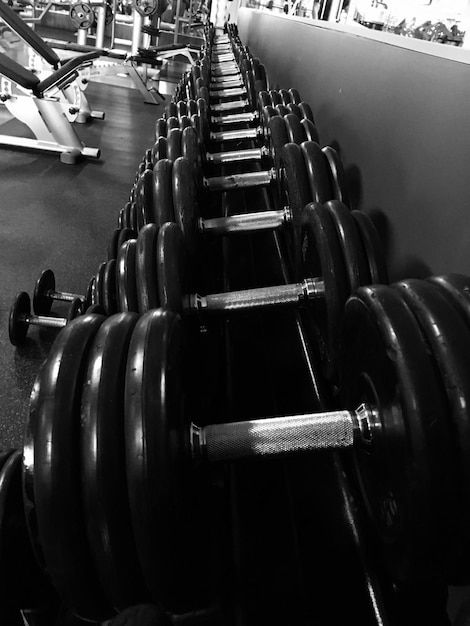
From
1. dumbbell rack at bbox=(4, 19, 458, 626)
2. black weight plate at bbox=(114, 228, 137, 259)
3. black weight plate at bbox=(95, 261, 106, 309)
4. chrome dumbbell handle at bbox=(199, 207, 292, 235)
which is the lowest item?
dumbbell rack at bbox=(4, 19, 458, 626)

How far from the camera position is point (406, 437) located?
0.41 meters

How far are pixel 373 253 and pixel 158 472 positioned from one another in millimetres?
449

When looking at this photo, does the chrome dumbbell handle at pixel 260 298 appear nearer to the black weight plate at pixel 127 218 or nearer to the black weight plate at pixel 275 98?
the black weight plate at pixel 127 218

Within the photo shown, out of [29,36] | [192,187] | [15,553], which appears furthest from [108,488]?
[29,36]

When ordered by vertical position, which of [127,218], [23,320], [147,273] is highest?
[147,273]

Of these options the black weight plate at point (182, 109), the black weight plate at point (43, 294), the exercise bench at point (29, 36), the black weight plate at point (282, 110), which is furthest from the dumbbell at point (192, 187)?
the exercise bench at point (29, 36)

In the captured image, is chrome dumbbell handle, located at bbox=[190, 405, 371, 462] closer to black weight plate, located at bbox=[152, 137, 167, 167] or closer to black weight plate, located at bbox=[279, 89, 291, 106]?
black weight plate, located at bbox=[152, 137, 167, 167]

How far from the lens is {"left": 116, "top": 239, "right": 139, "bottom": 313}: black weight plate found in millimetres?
802

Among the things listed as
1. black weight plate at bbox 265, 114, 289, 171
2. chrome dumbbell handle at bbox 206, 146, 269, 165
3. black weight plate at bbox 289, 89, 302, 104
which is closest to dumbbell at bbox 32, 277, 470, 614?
black weight plate at bbox 265, 114, 289, 171

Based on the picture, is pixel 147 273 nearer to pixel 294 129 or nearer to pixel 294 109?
pixel 294 129

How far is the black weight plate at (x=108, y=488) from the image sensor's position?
1.35 feet

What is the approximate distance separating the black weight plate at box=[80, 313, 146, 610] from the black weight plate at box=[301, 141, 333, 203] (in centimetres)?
64

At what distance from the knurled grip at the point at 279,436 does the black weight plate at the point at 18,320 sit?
0.87m

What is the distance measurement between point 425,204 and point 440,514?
1.65ft
